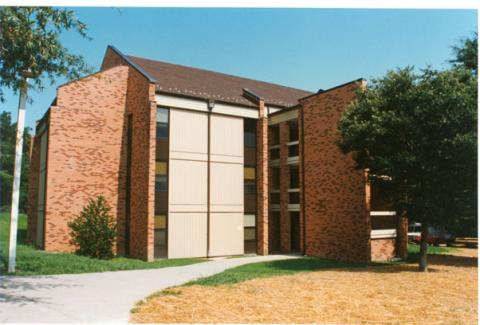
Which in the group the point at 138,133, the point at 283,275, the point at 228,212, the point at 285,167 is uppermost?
the point at 138,133

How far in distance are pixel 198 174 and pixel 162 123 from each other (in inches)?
126

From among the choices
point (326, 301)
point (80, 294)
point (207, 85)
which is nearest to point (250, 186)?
point (207, 85)

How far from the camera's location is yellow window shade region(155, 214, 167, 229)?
20453 millimetres

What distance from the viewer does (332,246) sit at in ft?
67.4

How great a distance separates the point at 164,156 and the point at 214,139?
3032 mm

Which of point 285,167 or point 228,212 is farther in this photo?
point 285,167

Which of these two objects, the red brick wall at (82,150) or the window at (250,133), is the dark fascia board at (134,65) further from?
the window at (250,133)

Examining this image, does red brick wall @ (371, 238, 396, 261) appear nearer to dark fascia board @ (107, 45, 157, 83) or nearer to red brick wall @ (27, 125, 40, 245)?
dark fascia board @ (107, 45, 157, 83)

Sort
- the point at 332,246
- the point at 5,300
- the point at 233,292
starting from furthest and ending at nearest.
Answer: the point at 332,246 → the point at 233,292 → the point at 5,300

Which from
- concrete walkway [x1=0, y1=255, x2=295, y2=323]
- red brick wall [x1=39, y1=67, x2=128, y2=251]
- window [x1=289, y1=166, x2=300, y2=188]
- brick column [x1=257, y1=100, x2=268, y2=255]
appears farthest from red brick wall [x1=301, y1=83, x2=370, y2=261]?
red brick wall [x1=39, y1=67, x2=128, y2=251]

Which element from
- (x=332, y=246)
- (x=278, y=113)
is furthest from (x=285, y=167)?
(x=332, y=246)

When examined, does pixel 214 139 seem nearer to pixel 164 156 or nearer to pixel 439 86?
pixel 164 156

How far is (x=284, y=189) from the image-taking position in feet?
78.8

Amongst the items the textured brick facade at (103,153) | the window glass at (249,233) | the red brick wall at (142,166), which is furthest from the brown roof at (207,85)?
the window glass at (249,233)
